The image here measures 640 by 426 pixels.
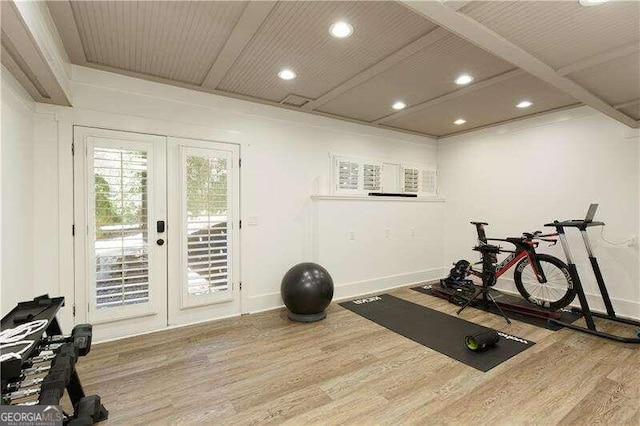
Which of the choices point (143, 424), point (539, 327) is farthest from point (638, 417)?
point (143, 424)

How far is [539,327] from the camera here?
3.49m

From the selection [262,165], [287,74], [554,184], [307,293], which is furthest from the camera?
[554,184]

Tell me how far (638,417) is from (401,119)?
156 inches

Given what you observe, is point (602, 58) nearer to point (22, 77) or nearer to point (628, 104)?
point (628, 104)

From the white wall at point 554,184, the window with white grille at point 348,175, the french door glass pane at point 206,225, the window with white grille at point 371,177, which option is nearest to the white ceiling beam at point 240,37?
the french door glass pane at point 206,225

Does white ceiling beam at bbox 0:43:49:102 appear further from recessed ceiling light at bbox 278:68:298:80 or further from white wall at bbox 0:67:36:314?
recessed ceiling light at bbox 278:68:298:80

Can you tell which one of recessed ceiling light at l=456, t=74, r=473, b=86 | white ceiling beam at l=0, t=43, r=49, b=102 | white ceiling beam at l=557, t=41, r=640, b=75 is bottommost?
white ceiling beam at l=0, t=43, r=49, b=102

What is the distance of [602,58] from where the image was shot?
2314mm

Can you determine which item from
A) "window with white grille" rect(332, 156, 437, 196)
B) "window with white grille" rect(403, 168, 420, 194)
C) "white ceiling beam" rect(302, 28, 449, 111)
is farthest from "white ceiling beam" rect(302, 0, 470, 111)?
"window with white grille" rect(403, 168, 420, 194)

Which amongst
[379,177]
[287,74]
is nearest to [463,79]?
[287,74]

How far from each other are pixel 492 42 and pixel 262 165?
2.80m

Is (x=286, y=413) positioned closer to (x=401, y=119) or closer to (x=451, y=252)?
(x=401, y=119)

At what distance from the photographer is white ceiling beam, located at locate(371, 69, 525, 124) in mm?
3098

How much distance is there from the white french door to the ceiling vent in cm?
88
